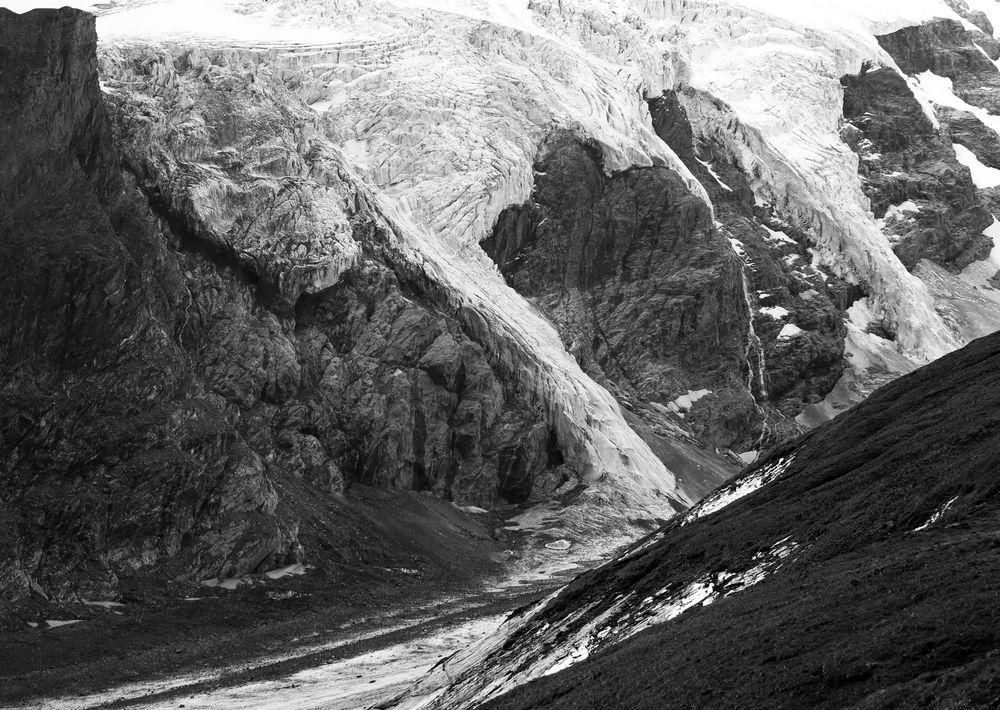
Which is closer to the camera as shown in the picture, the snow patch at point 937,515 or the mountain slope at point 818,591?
the mountain slope at point 818,591

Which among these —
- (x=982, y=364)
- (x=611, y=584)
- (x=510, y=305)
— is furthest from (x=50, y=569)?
(x=510, y=305)

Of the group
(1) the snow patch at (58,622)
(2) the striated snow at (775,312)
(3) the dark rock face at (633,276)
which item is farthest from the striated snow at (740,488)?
(2) the striated snow at (775,312)

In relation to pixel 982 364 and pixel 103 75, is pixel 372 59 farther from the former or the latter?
pixel 982 364

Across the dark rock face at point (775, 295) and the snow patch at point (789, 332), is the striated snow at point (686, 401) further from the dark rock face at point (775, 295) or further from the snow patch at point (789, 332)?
the snow patch at point (789, 332)

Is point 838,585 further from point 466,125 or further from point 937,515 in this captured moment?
point 466,125

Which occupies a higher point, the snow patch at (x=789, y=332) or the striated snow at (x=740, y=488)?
the striated snow at (x=740, y=488)

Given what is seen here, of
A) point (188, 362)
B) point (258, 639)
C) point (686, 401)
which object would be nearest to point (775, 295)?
point (686, 401)

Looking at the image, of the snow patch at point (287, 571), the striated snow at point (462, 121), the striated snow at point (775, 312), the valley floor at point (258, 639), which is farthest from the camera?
the striated snow at point (775, 312)
